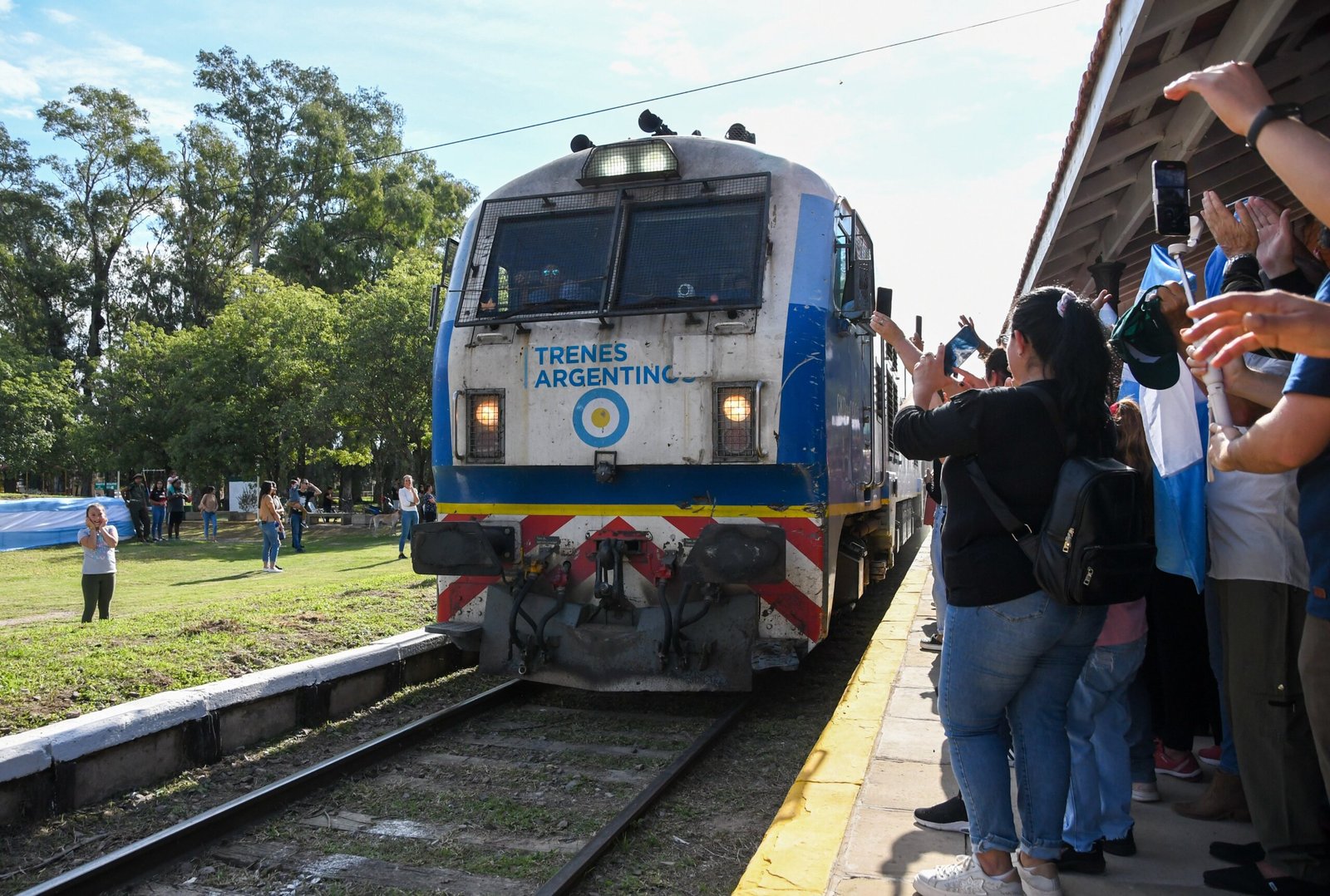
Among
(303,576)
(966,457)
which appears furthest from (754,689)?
(303,576)

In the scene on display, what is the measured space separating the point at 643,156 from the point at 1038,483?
172 inches

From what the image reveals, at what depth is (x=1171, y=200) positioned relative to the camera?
12.3ft

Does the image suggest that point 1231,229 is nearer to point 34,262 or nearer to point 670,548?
point 670,548

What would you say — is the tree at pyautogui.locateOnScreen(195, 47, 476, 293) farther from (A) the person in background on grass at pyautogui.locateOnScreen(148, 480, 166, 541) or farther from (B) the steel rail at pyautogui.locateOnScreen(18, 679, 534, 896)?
(B) the steel rail at pyautogui.locateOnScreen(18, 679, 534, 896)

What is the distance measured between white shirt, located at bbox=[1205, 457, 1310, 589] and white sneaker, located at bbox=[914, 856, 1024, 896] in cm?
121

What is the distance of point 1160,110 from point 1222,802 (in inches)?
185

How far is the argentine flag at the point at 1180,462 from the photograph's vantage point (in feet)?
10.6

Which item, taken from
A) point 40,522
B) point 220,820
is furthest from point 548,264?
point 40,522

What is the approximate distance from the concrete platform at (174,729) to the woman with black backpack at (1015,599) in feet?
13.4

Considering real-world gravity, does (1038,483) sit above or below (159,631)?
above

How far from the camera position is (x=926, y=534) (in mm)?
22891

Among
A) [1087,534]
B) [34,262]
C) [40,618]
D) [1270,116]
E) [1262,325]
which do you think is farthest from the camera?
[34,262]

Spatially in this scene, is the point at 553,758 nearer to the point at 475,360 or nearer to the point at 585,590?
the point at 585,590

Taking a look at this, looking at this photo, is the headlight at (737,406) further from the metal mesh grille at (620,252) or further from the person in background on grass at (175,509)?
the person in background on grass at (175,509)
